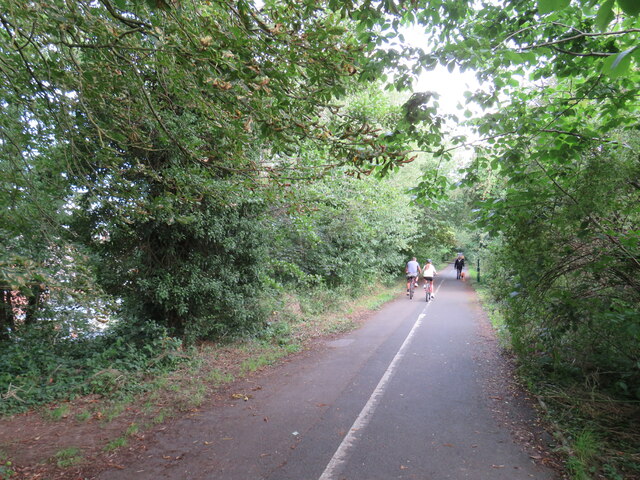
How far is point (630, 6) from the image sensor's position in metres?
1.49

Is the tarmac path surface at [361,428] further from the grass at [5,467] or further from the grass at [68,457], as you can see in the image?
the grass at [5,467]

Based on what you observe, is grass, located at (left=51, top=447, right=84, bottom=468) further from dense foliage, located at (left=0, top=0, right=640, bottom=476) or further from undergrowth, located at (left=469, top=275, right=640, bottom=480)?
undergrowth, located at (left=469, top=275, right=640, bottom=480)

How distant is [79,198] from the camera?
7.01m

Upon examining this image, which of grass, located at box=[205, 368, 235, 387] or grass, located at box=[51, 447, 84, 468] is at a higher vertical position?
grass, located at box=[205, 368, 235, 387]

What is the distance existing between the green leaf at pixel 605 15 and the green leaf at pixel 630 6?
0.29ft

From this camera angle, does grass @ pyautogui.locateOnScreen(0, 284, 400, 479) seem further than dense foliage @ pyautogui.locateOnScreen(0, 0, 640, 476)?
Yes

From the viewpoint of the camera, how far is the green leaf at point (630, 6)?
57.7 inches

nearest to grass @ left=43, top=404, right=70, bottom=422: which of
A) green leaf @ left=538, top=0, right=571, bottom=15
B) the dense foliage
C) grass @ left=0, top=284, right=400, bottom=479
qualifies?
grass @ left=0, top=284, right=400, bottom=479

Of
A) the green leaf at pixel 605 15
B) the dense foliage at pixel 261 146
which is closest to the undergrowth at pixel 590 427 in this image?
the dense foliage at pixel 261 146

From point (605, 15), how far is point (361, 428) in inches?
184

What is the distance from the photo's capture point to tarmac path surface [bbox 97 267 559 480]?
154 inches

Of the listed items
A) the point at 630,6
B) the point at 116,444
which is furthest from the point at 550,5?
the point at 116,444

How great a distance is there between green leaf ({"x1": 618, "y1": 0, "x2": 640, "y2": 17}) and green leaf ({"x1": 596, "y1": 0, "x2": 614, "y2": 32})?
89mm

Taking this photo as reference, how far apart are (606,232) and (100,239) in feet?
27.1
